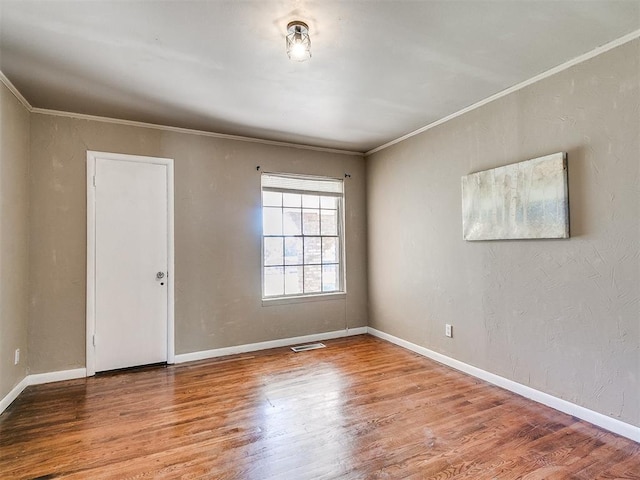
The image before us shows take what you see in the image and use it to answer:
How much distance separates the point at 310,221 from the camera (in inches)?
182

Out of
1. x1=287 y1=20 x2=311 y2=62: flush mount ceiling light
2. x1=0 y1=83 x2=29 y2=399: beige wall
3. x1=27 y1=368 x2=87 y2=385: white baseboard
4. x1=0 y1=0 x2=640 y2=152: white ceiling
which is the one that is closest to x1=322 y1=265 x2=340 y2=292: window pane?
x1=0 y1=0 x2=640 y2=152: white ceiling

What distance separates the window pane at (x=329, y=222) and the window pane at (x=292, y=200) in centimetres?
36

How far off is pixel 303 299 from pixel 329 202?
139 centimetres

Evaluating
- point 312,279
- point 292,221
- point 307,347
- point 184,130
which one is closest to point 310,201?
point 292,221

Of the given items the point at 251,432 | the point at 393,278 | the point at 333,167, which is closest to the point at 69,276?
the point at 251,432

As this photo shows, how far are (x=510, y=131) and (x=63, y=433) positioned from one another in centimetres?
414

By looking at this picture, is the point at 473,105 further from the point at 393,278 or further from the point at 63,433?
the point at 63,433

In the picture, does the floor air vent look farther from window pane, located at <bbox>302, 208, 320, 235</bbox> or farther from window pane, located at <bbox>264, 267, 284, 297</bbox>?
window pane, located at <bbox>302, 208, 320, 235</bbox>

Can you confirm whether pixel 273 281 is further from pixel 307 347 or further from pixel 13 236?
pixel 13 236

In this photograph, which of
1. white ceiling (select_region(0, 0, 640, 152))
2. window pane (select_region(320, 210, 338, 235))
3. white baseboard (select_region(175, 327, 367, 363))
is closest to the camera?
white ceiling (select_region(0, 0, 640, 152))

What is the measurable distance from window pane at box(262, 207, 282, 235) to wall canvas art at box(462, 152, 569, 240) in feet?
7.24

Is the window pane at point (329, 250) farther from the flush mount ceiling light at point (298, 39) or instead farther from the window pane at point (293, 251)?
the flush mount ceiling light at point (298, 39)

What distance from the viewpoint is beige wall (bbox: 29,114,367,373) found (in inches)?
128

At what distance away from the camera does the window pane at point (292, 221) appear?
4457 mm
